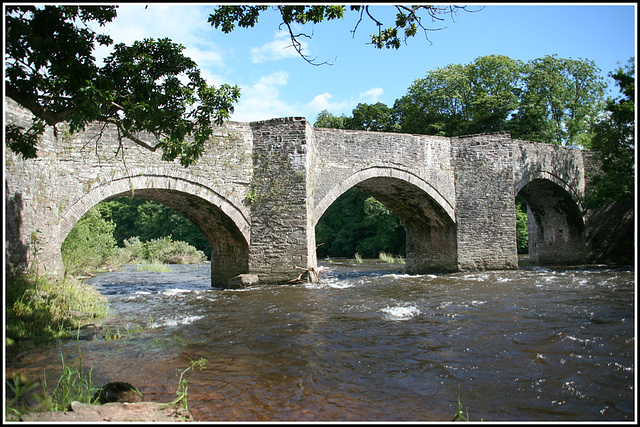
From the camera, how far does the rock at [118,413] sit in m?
2.82

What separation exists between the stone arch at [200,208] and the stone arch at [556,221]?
10.9 metres

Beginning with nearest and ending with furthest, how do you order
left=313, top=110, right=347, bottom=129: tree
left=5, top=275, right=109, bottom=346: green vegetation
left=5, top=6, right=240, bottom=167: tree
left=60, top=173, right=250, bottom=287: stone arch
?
left=5, top=6, right=240, bottom=167: tree < left=5, top=275, right=109, bottom=346: green vegetation < left=60, top=173, right=250, bottom=287: stone arch < left=313, top=110, right=347, bottom=129: tree

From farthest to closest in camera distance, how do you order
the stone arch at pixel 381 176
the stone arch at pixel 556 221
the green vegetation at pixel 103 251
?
1. the stone arch at pixel 556 221
2. the green vegetation at pixel 103 251
3. the stone arch at pixel 381 176

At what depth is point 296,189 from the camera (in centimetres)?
1163

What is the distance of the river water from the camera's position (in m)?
3.61

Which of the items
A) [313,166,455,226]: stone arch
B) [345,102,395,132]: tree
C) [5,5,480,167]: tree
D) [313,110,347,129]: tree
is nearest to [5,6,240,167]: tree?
[5,5,480,167]: tree

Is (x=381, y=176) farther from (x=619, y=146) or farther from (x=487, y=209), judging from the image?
(x=619, y=146)

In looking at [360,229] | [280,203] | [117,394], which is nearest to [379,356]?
[117,394]

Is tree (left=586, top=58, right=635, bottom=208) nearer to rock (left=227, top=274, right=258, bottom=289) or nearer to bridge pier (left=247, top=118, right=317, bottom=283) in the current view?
bridge pier (left=247, top=118, right=317, bottom=283)

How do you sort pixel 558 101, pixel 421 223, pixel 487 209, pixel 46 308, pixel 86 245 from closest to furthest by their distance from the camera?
pixel 46 308 → pixel 86 245 → pixel 487 209 → pixel 421 223 → pixel 558 101

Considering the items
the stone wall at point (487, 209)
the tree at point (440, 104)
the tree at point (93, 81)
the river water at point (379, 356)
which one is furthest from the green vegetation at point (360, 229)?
the tree at point (93, 81)

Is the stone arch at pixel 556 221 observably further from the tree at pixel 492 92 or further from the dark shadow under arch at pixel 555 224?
the tree at pixel 492 92

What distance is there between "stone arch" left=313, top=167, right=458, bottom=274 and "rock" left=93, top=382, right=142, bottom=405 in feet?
30.0

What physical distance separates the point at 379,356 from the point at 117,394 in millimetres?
2616
